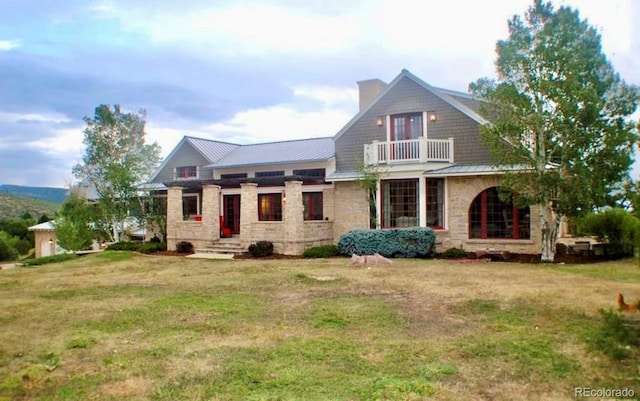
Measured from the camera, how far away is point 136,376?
18.7 feet

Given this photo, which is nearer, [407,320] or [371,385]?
[371,385]

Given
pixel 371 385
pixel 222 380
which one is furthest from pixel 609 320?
pixel 222 380

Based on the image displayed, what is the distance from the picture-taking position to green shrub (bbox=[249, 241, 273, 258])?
66.5 feet

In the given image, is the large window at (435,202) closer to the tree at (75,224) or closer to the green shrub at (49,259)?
the green shrub at (49,259)

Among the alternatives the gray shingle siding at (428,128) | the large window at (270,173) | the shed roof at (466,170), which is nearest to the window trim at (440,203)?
the shed roof at (466,170)

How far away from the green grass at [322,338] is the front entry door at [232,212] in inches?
496

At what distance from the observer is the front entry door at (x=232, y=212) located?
25531 millimetres

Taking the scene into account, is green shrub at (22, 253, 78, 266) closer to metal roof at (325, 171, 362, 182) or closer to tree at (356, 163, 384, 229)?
metal roof at (325, 171, 362, 182)

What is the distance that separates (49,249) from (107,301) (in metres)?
25.3

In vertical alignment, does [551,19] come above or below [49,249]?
above

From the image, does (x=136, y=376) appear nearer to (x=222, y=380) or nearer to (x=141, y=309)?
(x=222, y=380)

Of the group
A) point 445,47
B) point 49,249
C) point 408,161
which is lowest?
point 49,249

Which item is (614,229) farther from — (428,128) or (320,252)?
(320,252)

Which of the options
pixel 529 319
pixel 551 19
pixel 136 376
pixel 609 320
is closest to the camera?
pixel 609 320
